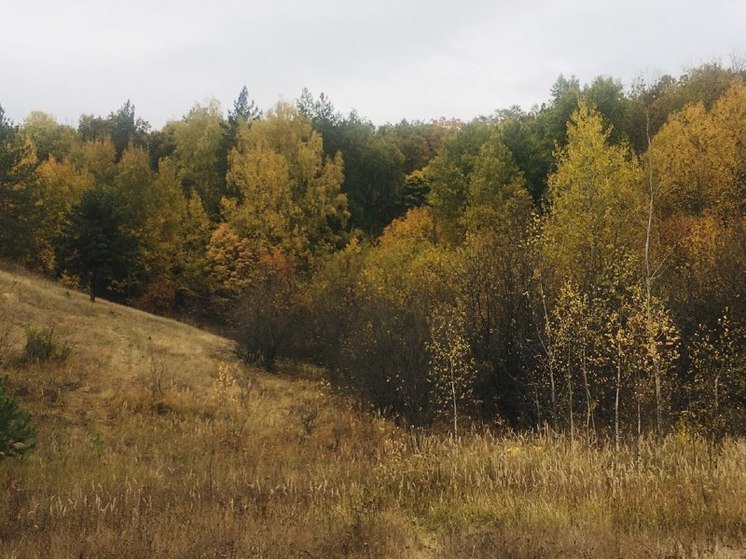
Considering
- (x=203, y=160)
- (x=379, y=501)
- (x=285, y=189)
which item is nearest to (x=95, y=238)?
(x=285, y=189)

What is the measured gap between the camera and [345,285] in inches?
1028

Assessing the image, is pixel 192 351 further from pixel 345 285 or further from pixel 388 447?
pixel 388 447

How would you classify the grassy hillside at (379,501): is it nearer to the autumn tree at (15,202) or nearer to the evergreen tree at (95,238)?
the evergreen tree at (95,238)

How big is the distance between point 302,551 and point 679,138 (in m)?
26.4

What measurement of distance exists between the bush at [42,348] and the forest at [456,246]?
7.45 metres

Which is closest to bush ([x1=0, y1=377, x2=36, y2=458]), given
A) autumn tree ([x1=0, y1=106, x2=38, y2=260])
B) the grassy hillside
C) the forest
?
the grassy hillside

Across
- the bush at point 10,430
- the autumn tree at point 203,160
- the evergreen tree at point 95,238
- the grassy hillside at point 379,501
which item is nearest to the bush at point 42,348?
the grassy hillside at point 379,501

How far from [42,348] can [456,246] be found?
2295 cm

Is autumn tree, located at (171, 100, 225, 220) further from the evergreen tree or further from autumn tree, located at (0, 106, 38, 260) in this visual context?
the evergreen tree

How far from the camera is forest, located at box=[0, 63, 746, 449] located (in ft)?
35.4

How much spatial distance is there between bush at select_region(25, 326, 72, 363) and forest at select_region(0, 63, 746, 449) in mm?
7450

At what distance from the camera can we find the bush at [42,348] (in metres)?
17.1

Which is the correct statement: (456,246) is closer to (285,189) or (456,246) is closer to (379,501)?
(285,189)

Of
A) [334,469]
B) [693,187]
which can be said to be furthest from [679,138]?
[334,469]
